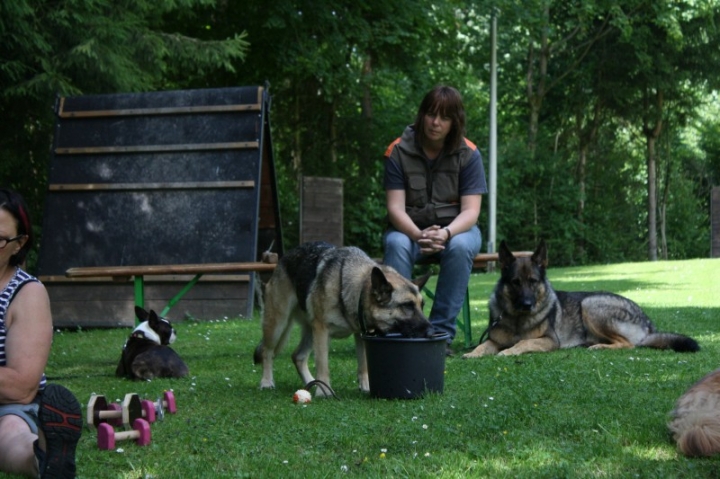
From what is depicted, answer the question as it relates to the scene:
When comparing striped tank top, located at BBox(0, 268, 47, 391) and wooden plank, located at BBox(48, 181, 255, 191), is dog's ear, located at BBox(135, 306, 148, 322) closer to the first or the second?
striped tank top, located at BBox(0, 268, 47, 391)

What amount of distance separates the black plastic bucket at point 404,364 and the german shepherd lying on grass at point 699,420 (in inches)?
66.7

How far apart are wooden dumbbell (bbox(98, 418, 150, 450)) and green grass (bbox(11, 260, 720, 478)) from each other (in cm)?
5

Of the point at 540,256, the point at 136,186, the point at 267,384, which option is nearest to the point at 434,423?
the point at 267,384

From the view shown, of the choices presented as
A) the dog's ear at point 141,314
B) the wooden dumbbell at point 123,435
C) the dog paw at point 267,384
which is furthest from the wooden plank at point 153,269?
the wooden dumbbell at point 123,435

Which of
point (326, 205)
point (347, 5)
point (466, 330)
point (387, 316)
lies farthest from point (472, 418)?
Result: point (347, 5)

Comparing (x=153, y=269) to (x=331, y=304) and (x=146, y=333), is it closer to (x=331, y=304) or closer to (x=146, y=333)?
(x=146, y=333)

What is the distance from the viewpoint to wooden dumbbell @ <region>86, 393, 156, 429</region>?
4750 millimetres

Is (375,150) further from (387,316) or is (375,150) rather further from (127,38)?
(387,316)

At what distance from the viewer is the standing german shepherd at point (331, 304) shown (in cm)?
580

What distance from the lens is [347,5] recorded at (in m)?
21.9

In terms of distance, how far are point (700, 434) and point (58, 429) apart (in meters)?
2.67

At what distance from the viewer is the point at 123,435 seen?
178 inches

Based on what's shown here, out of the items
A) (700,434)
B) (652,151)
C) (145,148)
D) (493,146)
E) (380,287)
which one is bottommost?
(700,434)

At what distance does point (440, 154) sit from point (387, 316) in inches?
105
